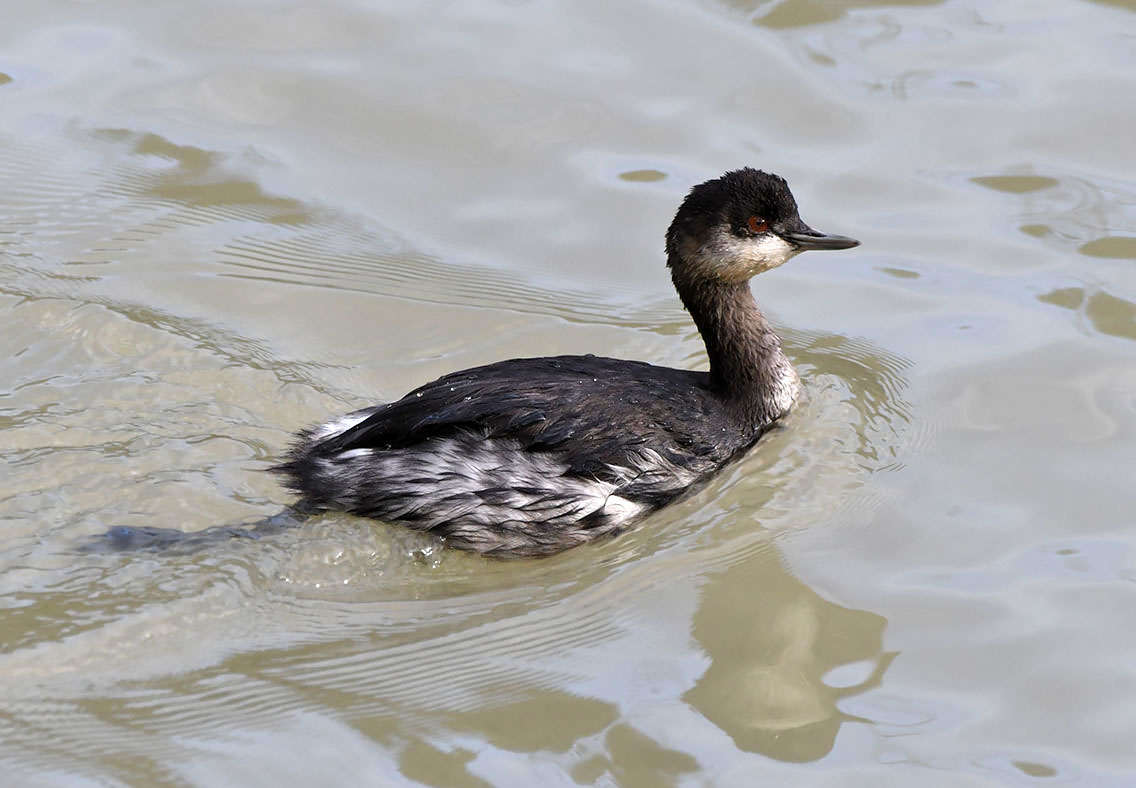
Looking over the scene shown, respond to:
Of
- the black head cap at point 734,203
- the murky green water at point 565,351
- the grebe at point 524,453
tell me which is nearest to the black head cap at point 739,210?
the black head cap at point 734,203

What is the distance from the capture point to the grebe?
5.46 metres

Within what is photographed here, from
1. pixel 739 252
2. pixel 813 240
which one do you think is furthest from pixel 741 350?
pixel 813 240

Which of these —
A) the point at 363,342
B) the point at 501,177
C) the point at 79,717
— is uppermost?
the point at 501,177

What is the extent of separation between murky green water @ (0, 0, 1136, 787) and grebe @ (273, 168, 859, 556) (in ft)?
0.49

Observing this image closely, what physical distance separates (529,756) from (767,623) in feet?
3.53

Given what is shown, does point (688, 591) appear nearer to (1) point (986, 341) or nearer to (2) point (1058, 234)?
(1) point (986, 341)

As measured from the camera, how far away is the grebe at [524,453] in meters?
5.46

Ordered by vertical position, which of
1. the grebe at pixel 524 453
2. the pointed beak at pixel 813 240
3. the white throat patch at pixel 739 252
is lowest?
the grebe at pixel 524 453

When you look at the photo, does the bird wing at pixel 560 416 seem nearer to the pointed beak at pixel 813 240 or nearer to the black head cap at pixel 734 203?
the black head cap at pixel 734 203

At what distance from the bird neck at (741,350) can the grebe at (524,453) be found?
0.16 metres

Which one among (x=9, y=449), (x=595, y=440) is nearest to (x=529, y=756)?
(x=595, y=440)

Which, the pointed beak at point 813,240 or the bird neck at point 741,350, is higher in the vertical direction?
the pointed beak at point 813,240

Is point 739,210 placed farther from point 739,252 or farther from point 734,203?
point 739,252

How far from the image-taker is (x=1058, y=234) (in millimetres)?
7547
